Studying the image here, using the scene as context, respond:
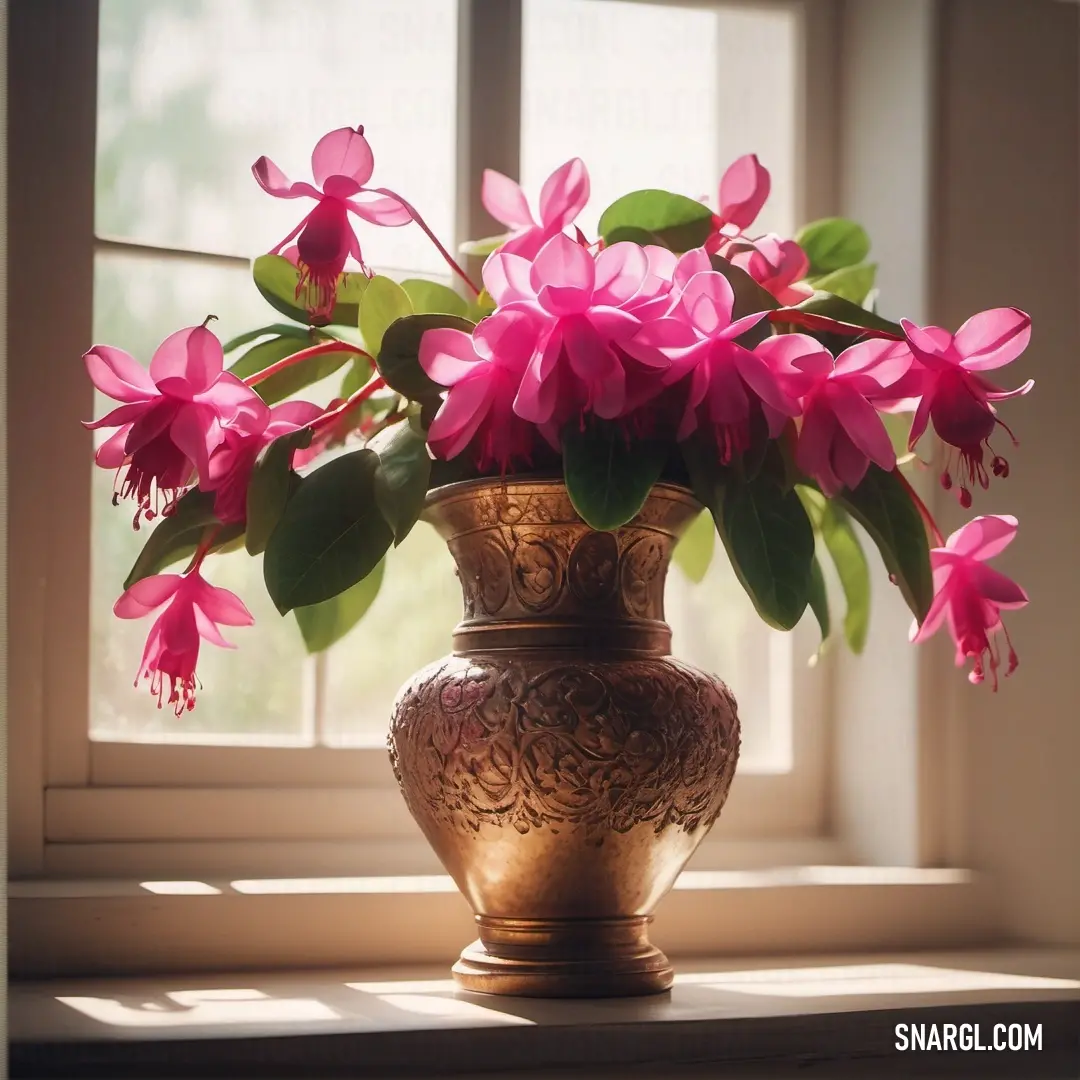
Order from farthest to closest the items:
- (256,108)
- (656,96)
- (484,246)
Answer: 1. (656,96)
2. (256,108)
3. (484,246)

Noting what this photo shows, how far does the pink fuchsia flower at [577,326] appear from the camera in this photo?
75 centimetres

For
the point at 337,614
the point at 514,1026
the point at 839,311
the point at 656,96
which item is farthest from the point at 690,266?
the point at 656,96

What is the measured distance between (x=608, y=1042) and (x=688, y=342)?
43 cm

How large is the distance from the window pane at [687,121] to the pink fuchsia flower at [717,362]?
60 cm

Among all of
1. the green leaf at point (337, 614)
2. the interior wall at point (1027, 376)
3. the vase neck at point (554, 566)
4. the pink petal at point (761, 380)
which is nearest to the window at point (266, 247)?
the interior wall at point (1027, 376)

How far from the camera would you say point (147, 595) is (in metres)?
0.87

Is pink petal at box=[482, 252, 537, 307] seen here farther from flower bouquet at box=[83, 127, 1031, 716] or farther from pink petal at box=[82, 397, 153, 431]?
pink petal at box=[82, 397, 153, 431]

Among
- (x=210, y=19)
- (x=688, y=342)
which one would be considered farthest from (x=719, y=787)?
(x=210, y=19)

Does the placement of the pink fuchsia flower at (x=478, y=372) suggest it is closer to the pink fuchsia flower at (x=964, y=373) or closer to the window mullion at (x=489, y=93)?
the pink fuchsia flower at (x=964, y=373)

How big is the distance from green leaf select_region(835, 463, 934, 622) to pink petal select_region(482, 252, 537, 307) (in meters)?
0.27

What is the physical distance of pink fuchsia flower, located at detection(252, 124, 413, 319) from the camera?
2.79ft

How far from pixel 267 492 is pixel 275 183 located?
7.8 inches

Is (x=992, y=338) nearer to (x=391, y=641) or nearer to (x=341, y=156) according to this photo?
(x=341, y=156)

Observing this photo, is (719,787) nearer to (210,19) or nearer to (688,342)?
(688,342)
